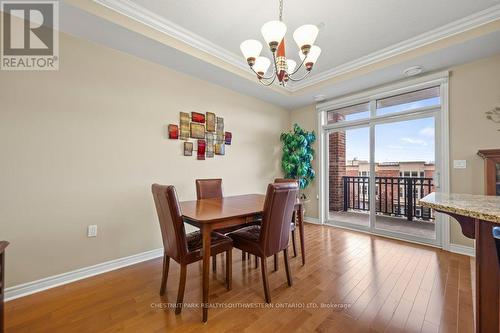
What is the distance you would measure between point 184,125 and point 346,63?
2.56 m

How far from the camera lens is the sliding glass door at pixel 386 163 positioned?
3.25 meters

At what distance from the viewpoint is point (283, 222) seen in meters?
1.96

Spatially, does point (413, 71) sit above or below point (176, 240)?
above

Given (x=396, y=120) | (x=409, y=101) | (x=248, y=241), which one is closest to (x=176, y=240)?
(x=248, y=241)

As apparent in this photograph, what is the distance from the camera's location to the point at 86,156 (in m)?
2.31

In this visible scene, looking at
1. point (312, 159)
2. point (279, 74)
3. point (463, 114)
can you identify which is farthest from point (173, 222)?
point (463, 114)

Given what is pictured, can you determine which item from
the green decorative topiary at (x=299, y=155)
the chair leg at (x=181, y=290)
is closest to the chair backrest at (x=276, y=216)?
the chair leg at (x=181, y=290)

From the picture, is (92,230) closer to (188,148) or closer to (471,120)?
(188,148)

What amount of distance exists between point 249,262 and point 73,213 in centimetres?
198

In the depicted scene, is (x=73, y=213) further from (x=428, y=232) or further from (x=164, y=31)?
(x=428, y=232)

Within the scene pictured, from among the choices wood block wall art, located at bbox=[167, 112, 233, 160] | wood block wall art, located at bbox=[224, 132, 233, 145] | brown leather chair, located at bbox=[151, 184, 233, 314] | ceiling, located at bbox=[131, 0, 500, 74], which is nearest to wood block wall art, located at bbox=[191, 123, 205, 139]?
wood block wall art, located at bbox=[167, 112, 233, 160]

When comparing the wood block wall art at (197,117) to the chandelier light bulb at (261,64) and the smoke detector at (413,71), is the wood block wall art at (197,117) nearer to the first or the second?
the chandelier light bulb at (261,64)
